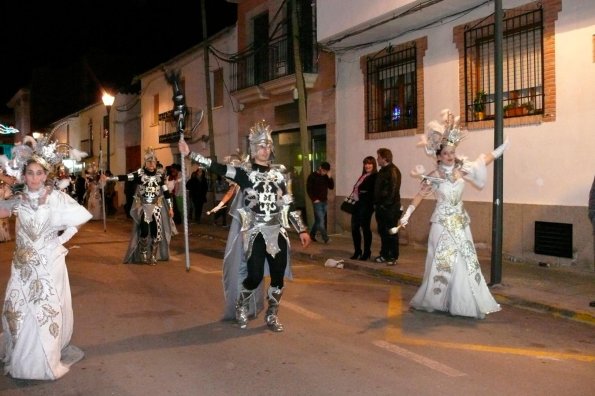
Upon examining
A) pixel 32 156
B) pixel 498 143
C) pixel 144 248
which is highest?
pixel 498 143

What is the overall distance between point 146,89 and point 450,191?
2475 centimetres

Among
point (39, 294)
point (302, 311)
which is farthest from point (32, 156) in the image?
point (302, 311)

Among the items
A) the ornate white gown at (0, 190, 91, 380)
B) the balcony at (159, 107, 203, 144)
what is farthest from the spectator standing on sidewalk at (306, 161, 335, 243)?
the balcony at (159, 107, 203, 144)

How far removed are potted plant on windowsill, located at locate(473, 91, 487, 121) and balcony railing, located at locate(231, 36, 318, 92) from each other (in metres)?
5.59

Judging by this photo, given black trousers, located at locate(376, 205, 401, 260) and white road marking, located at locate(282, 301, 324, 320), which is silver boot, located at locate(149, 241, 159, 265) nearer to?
black trousers, located at locate(376, 205, 401, 260)

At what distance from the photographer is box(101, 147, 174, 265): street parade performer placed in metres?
11.7

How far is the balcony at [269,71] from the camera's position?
56.2 feet

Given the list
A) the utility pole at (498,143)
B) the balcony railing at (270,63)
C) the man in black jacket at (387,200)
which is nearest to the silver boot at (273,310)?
the utility pole at (498,143)

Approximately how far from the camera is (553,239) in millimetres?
10805

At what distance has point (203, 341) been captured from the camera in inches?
248

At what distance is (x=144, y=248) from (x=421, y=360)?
23.8 feet

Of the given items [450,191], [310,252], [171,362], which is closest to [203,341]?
[171,362]

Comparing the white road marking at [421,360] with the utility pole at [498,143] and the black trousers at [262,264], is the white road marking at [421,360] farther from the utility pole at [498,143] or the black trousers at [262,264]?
the utility pole at [498,143]

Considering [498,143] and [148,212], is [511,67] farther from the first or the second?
[148,212]
